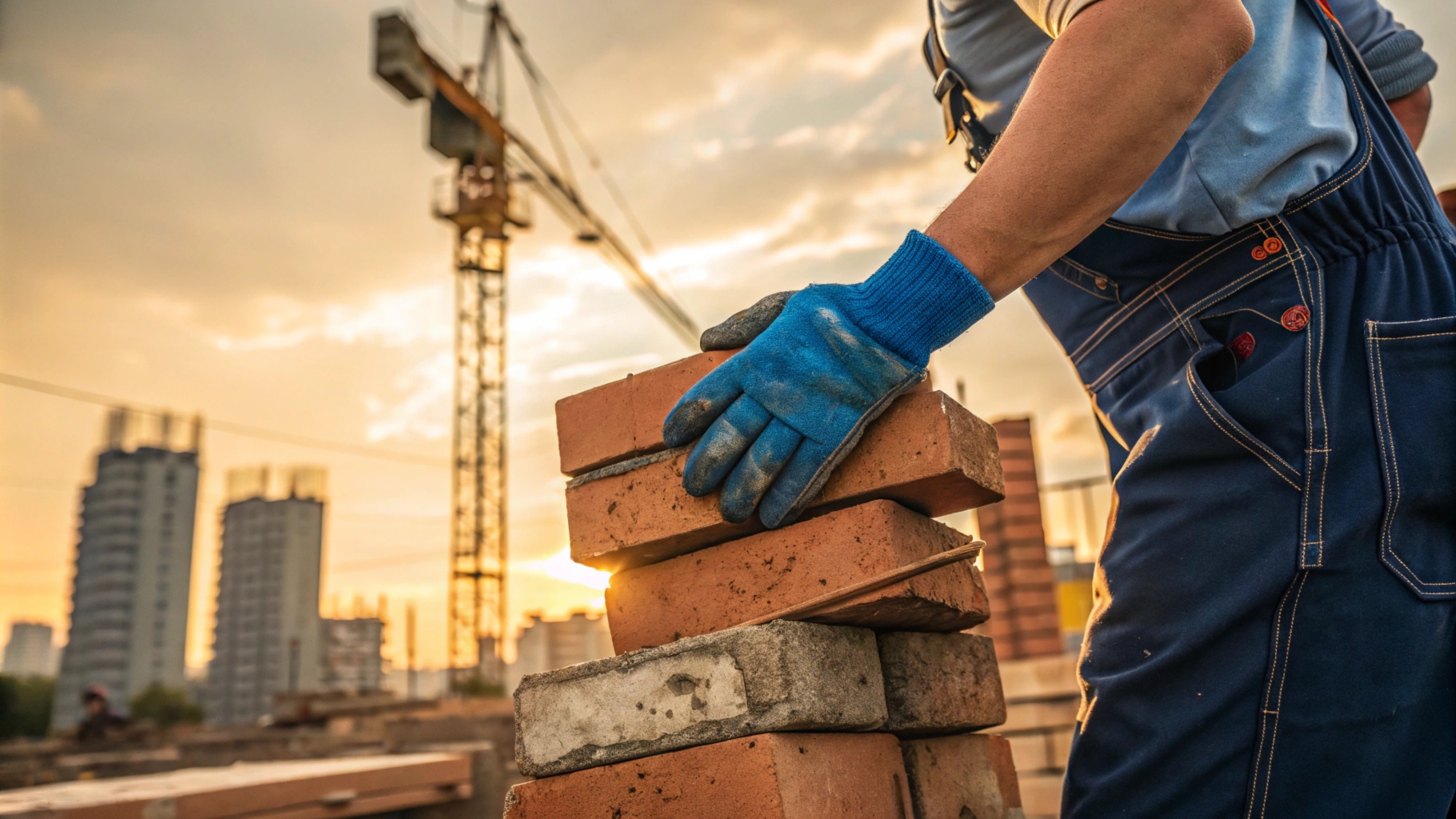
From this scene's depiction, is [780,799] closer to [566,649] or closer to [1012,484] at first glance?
[1012,484]

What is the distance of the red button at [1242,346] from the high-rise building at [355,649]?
218 ft

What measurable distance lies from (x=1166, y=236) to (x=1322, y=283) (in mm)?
221

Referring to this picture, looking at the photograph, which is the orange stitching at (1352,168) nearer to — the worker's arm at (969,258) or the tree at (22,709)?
the worker's arm at (969,258)

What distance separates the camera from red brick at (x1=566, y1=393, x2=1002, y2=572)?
1551mm

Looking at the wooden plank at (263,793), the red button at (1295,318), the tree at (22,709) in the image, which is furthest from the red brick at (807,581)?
the tree at (22,709)

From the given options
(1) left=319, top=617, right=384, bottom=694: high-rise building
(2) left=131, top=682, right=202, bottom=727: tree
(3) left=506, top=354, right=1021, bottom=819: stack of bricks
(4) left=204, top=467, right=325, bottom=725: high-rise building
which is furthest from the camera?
(4) left=204, top=467, right=325, bottom=725: high-rise building

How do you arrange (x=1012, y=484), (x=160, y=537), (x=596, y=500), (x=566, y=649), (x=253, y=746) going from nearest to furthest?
(x=596, y=500) → (x=1012, y=484) → (x=253, y=746) → (x=160, y=537) → (x=566, y=649)

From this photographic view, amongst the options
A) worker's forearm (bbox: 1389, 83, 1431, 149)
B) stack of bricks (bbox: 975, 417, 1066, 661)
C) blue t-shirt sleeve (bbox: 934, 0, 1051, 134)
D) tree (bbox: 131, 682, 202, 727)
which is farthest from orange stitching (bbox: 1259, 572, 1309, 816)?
tree (bbox: 131, 682, 202, 727)

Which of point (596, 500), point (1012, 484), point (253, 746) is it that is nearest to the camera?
point (596, 500)

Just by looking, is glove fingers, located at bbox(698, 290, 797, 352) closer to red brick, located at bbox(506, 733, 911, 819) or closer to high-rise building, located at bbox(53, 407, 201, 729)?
red brick, located at bbox(506, 733, 911, 819)

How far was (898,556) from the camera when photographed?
1569mm

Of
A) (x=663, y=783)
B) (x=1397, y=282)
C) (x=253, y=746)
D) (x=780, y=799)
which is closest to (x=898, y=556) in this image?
(x=780, y=799)

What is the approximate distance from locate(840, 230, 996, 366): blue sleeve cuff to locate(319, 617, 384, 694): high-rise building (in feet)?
218

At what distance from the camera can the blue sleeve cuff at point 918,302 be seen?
1.38 metres
